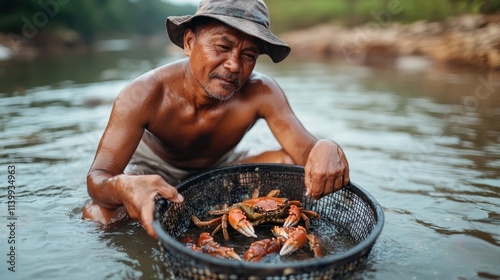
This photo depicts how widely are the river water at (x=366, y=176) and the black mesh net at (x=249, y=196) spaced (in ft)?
0.80

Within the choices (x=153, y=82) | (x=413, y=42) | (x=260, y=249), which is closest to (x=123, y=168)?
(x=153, y=82)

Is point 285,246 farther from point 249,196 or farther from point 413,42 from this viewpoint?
point 413,42

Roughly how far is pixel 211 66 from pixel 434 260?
1829 mm

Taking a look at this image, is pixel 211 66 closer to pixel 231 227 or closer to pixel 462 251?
pixel 231 227

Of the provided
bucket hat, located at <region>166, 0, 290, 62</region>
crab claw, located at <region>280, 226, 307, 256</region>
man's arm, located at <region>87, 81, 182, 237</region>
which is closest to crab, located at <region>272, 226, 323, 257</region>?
crab claw, located at <region>280, 226, 307, 256</region>

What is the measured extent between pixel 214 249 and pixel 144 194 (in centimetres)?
52

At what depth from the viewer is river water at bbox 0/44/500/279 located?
237 cm

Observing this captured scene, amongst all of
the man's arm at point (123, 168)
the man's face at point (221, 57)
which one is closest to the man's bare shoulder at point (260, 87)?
the man's face at point (221, 57)

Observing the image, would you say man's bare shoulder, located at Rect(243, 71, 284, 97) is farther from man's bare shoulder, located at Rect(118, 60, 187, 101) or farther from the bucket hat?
man's bare shoulder, located at Rect(118, 60, 187, 101)

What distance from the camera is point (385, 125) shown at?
6.17m

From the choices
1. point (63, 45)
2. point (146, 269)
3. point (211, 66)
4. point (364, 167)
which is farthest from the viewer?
point (63, 45)

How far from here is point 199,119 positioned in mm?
3105

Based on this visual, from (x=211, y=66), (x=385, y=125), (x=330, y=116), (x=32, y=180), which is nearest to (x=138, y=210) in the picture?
(x=211, y=66)

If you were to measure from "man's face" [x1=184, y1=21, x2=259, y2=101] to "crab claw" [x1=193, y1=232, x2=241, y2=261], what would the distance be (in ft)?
3.23
